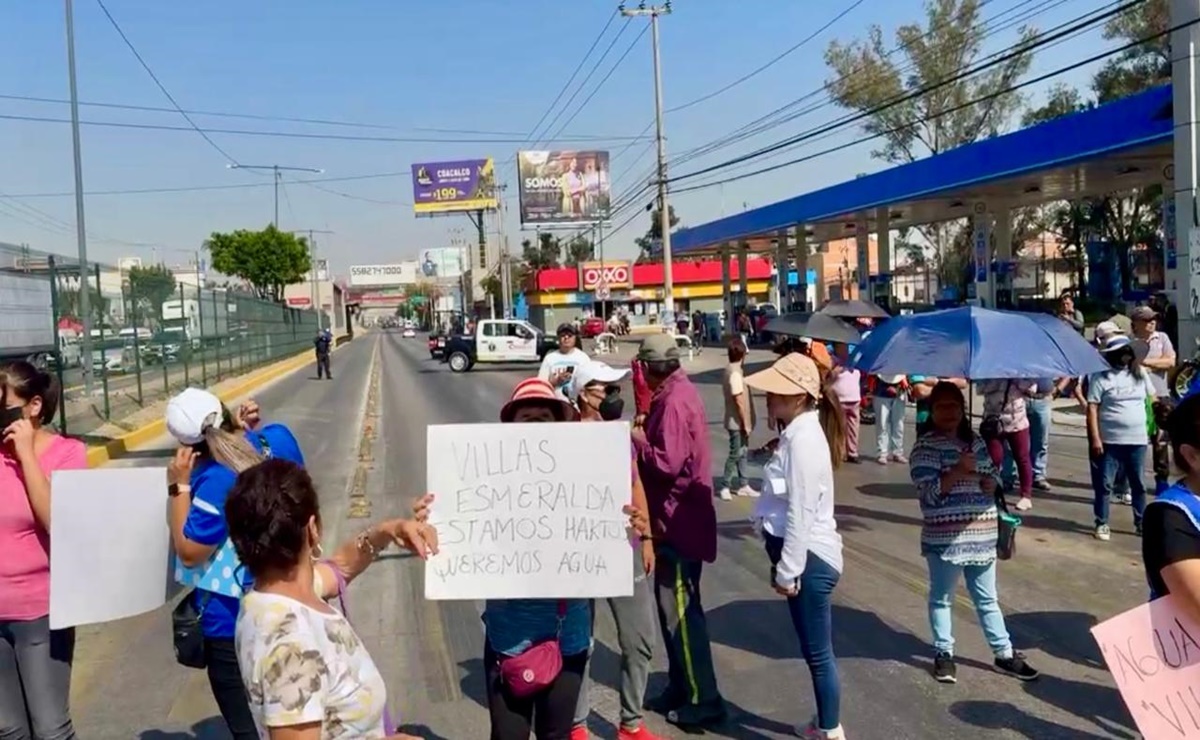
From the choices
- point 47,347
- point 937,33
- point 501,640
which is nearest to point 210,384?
point 47,347

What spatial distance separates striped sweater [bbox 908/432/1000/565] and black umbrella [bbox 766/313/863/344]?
601cm

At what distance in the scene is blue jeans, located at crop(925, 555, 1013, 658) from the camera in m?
5.40

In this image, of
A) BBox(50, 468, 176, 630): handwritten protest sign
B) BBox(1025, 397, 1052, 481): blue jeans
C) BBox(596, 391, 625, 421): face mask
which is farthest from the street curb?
BBox(1025, 397, 1052, 481): blue jeans

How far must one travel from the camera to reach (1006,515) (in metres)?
5.46

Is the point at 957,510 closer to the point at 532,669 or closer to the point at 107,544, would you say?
the point at 532,669

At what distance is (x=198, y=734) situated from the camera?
5059 millimetres

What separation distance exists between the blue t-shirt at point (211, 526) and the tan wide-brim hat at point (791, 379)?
1.98m

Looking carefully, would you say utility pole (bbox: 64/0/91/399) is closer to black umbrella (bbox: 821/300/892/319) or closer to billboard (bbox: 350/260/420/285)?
black umbrella (bbox: 821/300/892/319)

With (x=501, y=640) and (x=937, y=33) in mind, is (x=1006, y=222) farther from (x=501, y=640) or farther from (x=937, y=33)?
(x=501, y=640)

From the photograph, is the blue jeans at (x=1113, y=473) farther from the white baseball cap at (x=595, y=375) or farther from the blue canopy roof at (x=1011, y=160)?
the blue canopy roof at (x=1011, y=160)

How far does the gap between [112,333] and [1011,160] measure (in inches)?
775

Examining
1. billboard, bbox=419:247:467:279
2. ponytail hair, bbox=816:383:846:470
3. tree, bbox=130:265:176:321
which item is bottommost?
ponytail hair, bbox=816:383:846:470

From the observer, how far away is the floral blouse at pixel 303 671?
2.31m

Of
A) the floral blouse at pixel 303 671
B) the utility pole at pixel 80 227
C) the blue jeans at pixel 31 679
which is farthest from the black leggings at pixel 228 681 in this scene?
the utility pole at pixel 80 227
